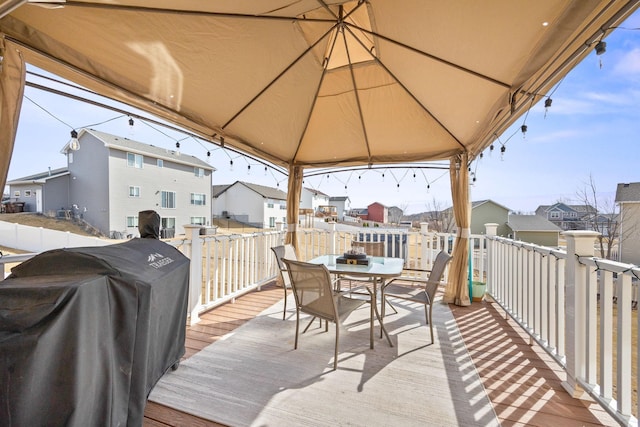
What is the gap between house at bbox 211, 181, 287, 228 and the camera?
2009 centimetres

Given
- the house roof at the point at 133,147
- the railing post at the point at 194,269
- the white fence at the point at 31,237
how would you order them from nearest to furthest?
the railing post at the point at 194,269 → the white fence at the point at 31,237 → the house roof at the point at 133,147

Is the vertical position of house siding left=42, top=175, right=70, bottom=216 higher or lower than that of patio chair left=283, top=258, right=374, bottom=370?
higher

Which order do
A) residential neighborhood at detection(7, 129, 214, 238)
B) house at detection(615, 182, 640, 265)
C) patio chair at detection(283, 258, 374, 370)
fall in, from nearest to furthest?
patio chair at detection(283, 258, 374, 370), house at detection(615, 182, 640, 265), residential neighborhood at detection(7, 129, 214, 238)

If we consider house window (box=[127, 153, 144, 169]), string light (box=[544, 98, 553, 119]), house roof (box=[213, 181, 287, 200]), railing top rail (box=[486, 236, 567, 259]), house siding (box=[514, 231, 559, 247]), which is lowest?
house siding (box=[514, 231, 559, 247])

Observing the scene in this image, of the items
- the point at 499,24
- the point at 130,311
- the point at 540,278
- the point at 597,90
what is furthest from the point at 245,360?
the point at 597,90

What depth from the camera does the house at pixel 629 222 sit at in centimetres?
843

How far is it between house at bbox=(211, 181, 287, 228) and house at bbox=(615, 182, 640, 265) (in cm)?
1696

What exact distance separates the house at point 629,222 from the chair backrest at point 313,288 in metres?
10.9

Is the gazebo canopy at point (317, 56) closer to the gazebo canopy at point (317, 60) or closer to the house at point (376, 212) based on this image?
the gazebo canopy at point (317, 60)

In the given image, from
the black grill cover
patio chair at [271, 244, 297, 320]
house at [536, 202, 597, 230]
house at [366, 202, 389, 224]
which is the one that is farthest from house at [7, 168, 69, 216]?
house at [366, 202, 389, 224]

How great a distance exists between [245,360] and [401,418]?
4.48 ft

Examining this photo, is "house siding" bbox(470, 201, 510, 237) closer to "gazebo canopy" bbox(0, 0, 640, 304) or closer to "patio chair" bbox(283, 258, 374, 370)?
"gazebo canopy" bbox(0, 0, 640, 304)

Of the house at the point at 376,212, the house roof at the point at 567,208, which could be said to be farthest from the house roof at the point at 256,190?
the house roof at the point at 567,208

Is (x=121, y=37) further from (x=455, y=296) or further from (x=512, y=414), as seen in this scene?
(x=455, y=296)
